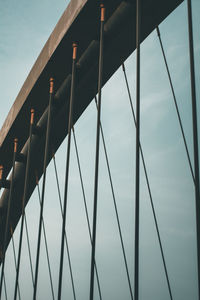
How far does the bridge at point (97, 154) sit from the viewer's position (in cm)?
537

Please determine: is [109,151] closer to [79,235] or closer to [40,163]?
[40,163]

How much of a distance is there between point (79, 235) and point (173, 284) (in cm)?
578

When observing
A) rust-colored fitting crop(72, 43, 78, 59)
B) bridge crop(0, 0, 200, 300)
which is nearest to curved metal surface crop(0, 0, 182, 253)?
bridge crop(0, 0, 200, 300)

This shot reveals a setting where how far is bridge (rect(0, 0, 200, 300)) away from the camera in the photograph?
211 inches

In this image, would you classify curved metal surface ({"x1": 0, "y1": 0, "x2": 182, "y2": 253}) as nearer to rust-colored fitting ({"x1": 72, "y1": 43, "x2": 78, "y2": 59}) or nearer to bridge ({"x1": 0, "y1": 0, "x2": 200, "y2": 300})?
bridge ({"x1": 0, "y1": 0, "x2": 200, "y2": 300})

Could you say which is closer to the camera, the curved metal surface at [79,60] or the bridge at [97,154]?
the bridge at [97,154]

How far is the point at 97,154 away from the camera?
3.71 meters

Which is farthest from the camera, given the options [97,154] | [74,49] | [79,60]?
[79,60]

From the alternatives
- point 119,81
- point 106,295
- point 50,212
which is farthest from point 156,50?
point 50,212

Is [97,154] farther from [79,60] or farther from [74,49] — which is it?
[79,60]

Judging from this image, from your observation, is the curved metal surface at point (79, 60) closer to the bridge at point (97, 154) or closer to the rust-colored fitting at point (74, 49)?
the bridge at point (97, 154)

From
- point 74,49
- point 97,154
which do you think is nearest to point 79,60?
point 74,49

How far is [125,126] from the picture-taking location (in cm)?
988

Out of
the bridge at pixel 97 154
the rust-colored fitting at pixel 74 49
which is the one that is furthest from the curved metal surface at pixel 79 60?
the rust-colored fitting at pixel 74 49
